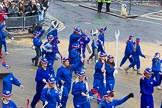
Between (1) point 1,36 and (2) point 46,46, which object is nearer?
(2) point 46,46

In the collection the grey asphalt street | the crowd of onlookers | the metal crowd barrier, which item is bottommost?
the grey asphalt street

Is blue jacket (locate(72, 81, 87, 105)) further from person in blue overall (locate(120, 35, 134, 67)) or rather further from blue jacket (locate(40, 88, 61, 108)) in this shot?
person in blue overall (locate(120, 35, 134, 67))

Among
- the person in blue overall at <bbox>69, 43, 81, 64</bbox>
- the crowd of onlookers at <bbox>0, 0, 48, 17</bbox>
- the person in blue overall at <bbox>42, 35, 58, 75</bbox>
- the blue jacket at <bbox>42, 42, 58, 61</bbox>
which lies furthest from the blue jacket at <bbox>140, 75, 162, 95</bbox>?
the crowd of onlookers at <bbox>0, 0, 48, 17</bbox>

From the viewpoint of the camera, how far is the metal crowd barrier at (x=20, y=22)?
24.0 meters

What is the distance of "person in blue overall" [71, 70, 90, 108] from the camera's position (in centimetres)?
1141

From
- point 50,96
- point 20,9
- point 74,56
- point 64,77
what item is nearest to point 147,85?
point 64,77

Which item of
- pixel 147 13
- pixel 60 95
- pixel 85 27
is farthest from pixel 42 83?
pixel 147 13

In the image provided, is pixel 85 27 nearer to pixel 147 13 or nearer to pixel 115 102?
pixel 147 13

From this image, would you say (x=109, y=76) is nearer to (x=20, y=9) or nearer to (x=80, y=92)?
(x=80, y=92)

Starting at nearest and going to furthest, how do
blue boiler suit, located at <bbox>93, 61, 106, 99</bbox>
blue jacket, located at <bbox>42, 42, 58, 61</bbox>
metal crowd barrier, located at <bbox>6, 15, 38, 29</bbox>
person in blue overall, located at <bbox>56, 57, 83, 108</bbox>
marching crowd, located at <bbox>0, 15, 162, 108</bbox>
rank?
1. marching crowd, located at <bbox>0, 15, 162, 108</bbox>
2. person in blue overall, located at <bbox>56, 57, 83, 108</bbox>
3. blue boiler suit, located at <bbox>93, 61, 106, 99</bbox>
4. blue jacket, located at <bbox>42, 42, 58, 61</bbox>
5. metal crowd barrier, located at <bbox>6, 15, 38, 29</bbox>

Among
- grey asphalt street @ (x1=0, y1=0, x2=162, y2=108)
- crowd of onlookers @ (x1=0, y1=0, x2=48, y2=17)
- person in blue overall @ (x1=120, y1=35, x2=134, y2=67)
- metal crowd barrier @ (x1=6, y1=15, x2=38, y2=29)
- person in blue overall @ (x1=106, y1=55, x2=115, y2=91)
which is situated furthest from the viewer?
crowd of onlookers @ (x1=0, y1=0, x2=48, y2=17)

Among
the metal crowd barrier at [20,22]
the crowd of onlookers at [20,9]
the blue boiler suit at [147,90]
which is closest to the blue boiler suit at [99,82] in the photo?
the blue boiler suit at [147,90]

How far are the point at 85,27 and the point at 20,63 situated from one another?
10192mm

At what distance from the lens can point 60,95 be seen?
1143 centimetres
